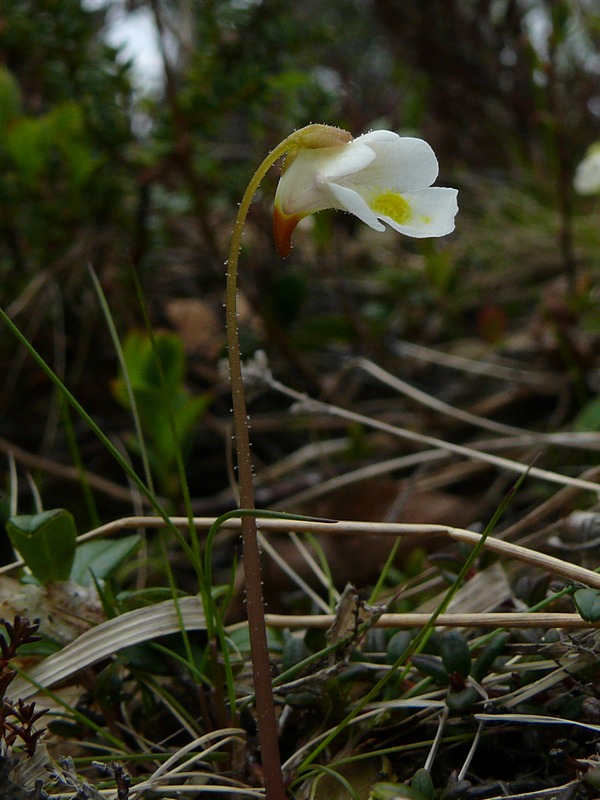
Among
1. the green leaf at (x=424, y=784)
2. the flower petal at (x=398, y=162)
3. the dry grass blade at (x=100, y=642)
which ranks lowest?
the green leaf at (x=424, y=784)

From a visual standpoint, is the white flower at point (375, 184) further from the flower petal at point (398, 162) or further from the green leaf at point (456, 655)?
the green leaf at point (456, 655)

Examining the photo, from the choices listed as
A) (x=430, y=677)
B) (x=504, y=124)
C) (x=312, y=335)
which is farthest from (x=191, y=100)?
(x=504, y=124)

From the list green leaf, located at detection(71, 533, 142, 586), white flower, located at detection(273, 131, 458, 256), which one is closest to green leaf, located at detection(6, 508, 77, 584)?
green leaf, located at detection(71, 533, 142, 586)

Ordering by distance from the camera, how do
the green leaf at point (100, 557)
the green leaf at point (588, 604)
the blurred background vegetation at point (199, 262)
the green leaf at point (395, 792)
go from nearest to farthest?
the green leaf at point (395, 792) < the green leaf at point (588, 604) < the green leaf at point (100, 557) < the blurred background vegetation at point (199, 262)

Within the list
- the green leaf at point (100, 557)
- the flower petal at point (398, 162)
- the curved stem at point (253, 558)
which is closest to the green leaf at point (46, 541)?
the green leaf at point (100, 557)

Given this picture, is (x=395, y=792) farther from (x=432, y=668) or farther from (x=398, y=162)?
(x=398, y=162)

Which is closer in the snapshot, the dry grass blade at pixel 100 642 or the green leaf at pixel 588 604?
the green leaf at pixel 588 604

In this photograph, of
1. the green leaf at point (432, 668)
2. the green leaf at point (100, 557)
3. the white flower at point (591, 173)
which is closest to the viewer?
the green leaf at point (432, 668)
